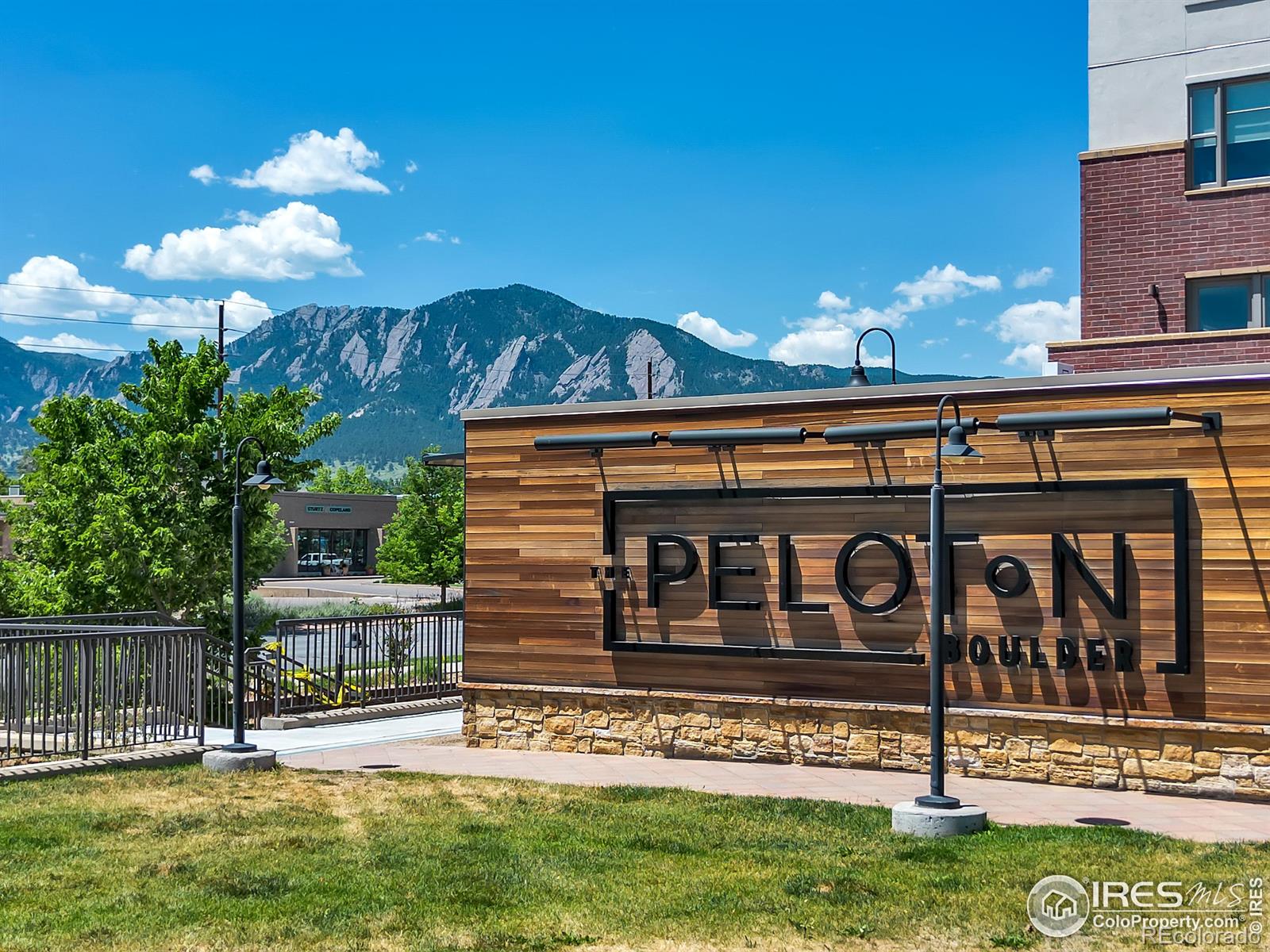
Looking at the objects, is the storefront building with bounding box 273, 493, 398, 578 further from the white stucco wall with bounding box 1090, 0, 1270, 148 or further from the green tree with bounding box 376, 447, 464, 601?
the white stucco wall with bounding box 1090, 0, 1270, 148

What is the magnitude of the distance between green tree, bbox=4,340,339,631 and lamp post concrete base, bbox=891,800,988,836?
55.9 ft

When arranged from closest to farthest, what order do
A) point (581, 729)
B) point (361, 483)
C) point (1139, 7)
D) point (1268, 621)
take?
point (1268, 621)
point (581, 729)
point (1139, 7)
point (361, 483)

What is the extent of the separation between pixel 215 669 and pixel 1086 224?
1539 centimetres

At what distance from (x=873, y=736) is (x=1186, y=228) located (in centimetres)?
1044

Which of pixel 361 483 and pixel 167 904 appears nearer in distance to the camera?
pixel 167 904

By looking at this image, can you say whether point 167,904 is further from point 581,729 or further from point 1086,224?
point 1086,224

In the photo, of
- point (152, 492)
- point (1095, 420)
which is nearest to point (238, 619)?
point (1095, 420)

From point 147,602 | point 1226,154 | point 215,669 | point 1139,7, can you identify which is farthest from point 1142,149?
point 147,602

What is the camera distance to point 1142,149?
20281 millimetres

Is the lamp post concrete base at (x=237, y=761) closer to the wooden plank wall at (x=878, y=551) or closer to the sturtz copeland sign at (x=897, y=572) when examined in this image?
the wooden plank wall at (x=878, y=551)

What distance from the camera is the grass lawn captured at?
7945 millimetres

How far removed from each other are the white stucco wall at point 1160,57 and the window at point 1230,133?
0.73 feet

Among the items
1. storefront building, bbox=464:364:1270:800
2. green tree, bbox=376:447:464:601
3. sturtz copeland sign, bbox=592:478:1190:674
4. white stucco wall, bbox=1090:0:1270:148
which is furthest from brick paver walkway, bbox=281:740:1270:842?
green tree, bbox=376:447:464:601

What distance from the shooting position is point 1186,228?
782 inches
